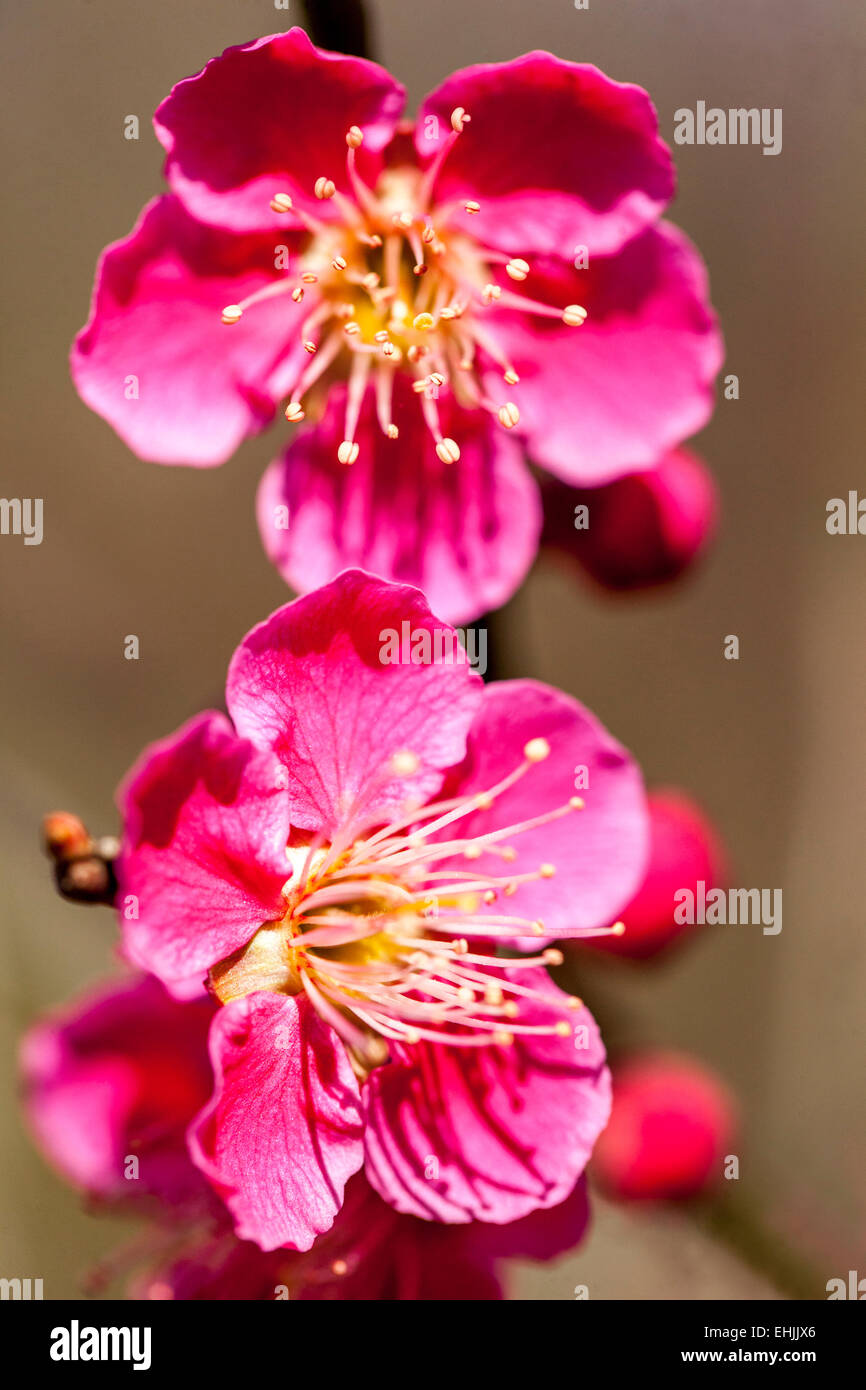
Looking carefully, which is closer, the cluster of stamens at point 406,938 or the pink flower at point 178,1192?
the cluster of stamens at point 406,938

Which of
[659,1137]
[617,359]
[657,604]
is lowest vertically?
[659,1137]

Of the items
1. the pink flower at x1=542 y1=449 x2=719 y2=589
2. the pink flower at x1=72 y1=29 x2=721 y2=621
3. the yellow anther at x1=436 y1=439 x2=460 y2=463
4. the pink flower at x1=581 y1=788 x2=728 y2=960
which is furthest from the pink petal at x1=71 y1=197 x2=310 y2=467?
the pink flower at x1=581 y1=788 x2=728 y2=960

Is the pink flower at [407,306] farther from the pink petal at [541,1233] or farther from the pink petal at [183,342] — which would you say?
the pink petal at [541,1233]
